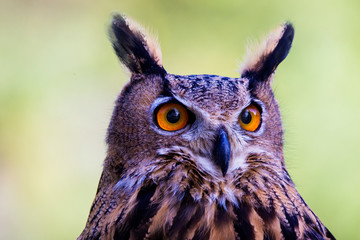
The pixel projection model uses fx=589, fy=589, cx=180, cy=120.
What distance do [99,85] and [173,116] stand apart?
10.0 ft

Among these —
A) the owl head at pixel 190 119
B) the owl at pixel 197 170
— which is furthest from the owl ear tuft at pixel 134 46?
the owl at pixel 197 170

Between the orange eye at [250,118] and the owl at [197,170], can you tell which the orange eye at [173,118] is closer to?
the owl at [197,170]

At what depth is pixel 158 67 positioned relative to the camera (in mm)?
2250

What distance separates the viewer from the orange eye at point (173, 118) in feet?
6.63

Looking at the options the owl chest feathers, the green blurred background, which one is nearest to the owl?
the owl chest feathers

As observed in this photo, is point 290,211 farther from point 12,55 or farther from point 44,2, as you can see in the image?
point 44,2

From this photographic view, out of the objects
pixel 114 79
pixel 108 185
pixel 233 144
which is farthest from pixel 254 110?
pixel 114 79

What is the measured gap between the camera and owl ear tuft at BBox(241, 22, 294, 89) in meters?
2.36

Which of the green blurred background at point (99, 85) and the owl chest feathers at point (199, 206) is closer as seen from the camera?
the owl chest feathers at point (199, 206)

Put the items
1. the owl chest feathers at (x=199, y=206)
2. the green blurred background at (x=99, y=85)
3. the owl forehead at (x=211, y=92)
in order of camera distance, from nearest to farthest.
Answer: the owl chest feathers at (x=199, y=206) < the owl forehead at (x=211, y=92) < the green blurred background at (x=99, y=85)

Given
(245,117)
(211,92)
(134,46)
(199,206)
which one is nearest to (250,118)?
(245,117)

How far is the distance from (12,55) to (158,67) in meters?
3.16

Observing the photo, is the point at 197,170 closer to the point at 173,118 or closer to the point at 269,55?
the point at 173,118

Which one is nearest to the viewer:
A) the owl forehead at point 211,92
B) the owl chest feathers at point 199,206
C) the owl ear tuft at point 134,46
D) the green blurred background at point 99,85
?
the owl chest feathers at point 199,206
